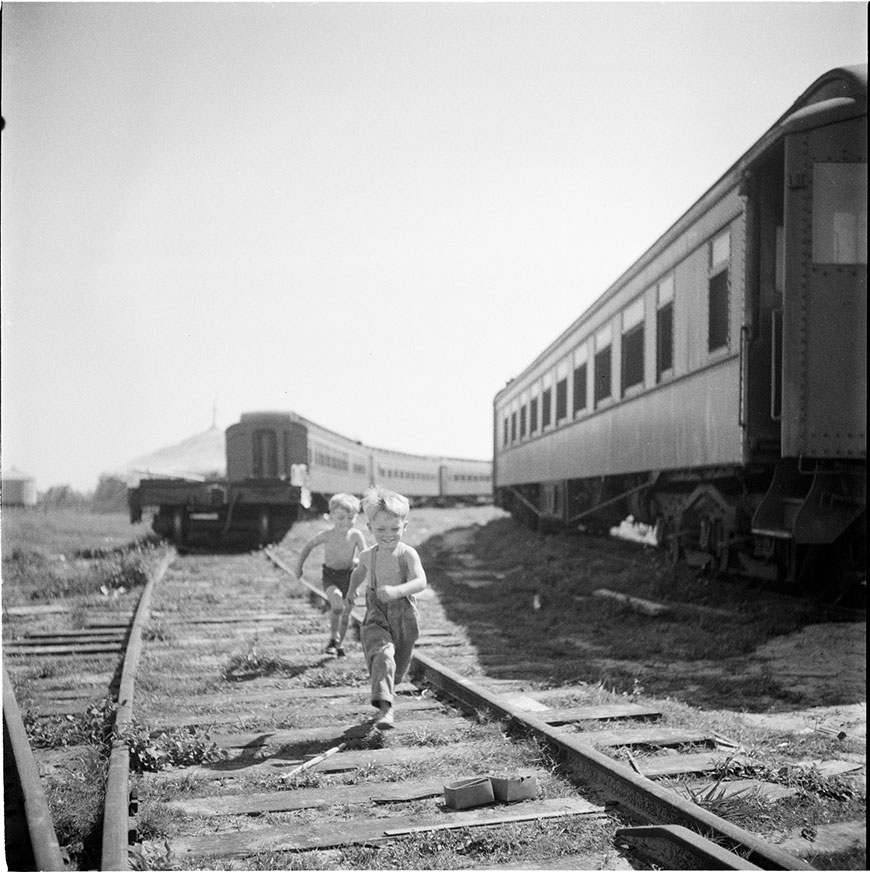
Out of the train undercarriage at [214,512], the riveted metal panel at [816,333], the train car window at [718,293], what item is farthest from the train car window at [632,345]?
the train undercarriage at [214,512]

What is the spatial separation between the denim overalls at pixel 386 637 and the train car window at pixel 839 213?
12.7 feet

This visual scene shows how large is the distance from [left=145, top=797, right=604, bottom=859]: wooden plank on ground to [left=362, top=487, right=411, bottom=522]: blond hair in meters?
1.16

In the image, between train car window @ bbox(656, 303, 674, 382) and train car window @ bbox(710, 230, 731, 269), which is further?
train car window @ bbox(656, 303, 674, 382)

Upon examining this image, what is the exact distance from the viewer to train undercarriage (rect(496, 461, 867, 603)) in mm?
6336

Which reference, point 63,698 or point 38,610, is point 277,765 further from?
point 38,610

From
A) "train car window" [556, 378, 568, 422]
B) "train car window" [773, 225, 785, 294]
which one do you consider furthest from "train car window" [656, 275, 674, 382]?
"train car window" [556, 378, 568, 422]

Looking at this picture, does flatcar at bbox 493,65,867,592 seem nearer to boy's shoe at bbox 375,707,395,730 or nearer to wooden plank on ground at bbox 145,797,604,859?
boy's shoe at bbox 375,707,395,730

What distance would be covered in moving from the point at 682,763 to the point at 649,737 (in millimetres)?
356

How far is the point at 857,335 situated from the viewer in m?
6.13

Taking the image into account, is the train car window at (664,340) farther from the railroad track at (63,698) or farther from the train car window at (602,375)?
the railroad track at (63,698)

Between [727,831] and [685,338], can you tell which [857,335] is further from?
[727,831]

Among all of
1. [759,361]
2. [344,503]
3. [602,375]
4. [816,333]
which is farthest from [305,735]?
[602,375]

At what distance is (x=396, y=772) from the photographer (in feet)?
11.8

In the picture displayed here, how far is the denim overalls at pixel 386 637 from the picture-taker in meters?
4.11
